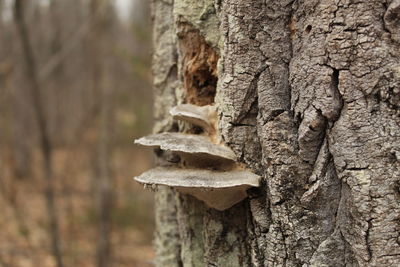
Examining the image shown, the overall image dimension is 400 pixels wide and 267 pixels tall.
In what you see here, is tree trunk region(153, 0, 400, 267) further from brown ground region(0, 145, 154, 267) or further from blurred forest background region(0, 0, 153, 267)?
brown ground region(0, 145, 154, 267)

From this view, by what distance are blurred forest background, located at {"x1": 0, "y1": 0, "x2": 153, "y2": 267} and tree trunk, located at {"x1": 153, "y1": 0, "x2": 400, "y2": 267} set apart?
162 cm

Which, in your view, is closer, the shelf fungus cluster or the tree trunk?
the tree trunk

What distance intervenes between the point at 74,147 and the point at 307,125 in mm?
6189

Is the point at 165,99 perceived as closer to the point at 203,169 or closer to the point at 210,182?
the point at 203,169

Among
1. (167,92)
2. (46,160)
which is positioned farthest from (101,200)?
(167,92)

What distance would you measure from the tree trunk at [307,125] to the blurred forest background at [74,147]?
162cm

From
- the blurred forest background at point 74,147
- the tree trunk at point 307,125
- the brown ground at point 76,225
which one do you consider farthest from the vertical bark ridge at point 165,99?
the brown ground at point 76,225

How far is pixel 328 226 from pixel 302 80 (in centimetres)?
42

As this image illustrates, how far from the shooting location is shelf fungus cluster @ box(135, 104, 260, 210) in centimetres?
119

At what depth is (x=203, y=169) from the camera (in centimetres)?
129

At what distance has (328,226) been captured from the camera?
118 cm

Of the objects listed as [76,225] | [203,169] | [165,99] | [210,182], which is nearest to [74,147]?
[76,225]

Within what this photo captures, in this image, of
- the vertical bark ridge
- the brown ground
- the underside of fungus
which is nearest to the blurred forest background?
the brown ground

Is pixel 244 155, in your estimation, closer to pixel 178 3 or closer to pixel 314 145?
pixel 314 145
